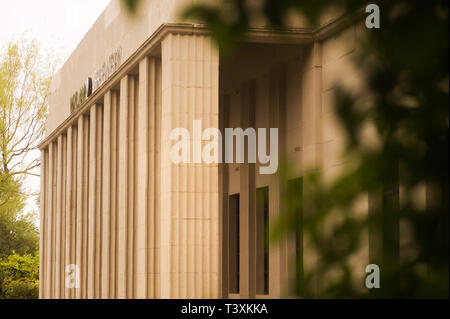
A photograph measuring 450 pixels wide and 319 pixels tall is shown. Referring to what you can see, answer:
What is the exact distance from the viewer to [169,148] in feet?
61.3

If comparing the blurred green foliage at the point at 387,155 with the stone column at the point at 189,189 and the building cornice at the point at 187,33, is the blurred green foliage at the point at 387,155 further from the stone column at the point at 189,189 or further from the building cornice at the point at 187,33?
the stone column at the point at 189,189

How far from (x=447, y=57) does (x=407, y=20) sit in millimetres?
151

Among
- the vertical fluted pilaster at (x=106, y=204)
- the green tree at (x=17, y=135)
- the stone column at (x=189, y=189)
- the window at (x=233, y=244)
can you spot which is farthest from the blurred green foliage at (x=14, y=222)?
the stone column at (x=189, y=189)

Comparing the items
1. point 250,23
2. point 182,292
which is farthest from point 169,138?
point 250,23

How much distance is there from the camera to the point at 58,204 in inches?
1416

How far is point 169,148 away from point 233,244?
349 inches

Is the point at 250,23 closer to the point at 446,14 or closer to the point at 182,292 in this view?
the point at 446,14

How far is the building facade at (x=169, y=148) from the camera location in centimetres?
1859

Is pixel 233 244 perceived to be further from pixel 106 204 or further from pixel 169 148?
pixel 169 148

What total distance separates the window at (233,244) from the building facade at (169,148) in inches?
1.4

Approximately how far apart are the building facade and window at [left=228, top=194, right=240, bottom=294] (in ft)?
0.12

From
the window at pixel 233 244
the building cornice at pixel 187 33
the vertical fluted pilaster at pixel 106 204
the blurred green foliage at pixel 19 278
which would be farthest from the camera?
the blurred green foliage at pixel 19 278

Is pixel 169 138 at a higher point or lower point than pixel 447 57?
higher

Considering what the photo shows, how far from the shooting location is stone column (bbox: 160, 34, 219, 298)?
18375mm
